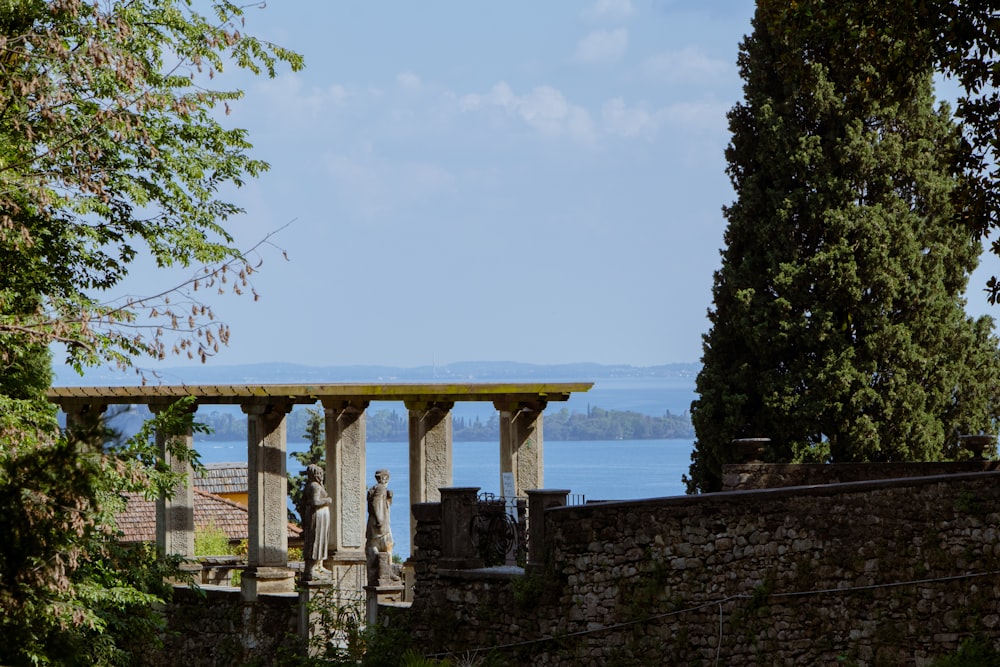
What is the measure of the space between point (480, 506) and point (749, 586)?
4241mm

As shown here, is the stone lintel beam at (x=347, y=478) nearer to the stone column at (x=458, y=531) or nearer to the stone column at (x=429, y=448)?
the stone column at (x=429, y=448)

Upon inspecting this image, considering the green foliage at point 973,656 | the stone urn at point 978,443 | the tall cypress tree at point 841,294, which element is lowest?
the green foliage at point 973,656

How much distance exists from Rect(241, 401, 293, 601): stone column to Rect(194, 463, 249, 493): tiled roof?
21.4m

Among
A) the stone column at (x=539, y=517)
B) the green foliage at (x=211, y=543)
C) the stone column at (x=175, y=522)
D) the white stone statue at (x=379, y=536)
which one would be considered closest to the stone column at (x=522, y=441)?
the white stone statue at (x=379, y=536)

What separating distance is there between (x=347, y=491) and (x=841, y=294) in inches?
345

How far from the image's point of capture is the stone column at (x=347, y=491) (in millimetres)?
22438

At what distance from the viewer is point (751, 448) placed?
21.3 m

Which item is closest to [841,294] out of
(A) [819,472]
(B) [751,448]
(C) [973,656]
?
(B) [751,448]

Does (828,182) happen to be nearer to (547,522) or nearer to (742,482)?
(742,482)

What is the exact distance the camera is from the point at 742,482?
2097cm

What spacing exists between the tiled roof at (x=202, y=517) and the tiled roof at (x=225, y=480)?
12.8 feet

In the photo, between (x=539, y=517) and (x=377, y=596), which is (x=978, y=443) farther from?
(x=377, y=596)

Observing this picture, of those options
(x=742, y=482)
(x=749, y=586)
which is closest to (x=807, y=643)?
(x=749, y=586)

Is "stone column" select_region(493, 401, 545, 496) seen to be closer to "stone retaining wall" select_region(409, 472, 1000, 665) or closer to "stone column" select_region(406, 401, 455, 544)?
"stone column" select_region(406, 401, 455, 544)
